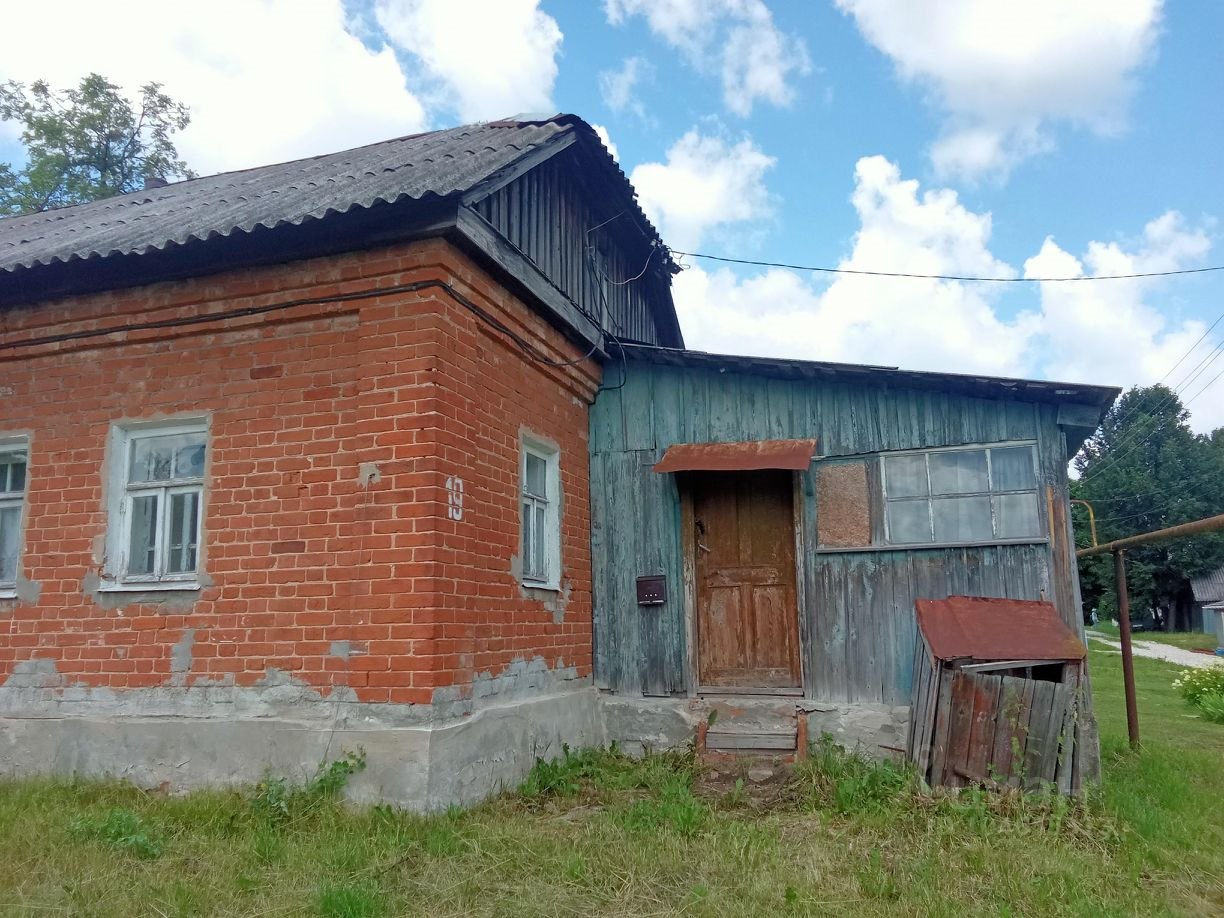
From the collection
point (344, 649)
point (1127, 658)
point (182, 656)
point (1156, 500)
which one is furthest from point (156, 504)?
point (1156, 500)

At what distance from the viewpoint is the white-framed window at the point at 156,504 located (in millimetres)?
6332

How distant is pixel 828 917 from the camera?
4008 millimetres

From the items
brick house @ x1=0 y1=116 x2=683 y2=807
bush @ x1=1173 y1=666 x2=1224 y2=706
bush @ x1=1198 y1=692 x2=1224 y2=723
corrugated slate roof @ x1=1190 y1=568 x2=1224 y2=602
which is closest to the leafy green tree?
corrugated slate roof @ x1=1190 y1=568 x2=1224 y2=602

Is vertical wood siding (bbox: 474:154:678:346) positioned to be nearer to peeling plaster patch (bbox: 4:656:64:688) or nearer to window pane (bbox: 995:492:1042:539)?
window pane (bbox: 995:492:1042:539)

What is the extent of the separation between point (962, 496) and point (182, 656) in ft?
19.8

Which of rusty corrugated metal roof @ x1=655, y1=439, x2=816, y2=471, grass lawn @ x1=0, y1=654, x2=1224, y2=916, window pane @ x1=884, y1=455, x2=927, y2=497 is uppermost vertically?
rusty corrugated metal roof @ x1=655, y1=439, x2=816, y2=471

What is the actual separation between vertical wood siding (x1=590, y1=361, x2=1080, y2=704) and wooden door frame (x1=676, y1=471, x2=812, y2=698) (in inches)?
1.5

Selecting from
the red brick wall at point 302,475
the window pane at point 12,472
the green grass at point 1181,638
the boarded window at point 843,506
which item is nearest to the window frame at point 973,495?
the boarded window at point 843,506

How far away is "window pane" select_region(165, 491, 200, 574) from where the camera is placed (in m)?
6.31

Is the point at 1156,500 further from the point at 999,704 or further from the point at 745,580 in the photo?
the point at 999,704

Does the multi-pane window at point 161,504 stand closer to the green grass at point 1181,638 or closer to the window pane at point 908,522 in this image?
the window pane at point 908,522

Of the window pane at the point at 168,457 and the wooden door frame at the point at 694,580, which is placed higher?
the window pane at the point at 168,457

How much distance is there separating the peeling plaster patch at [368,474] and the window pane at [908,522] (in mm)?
4193

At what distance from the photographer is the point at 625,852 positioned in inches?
188
